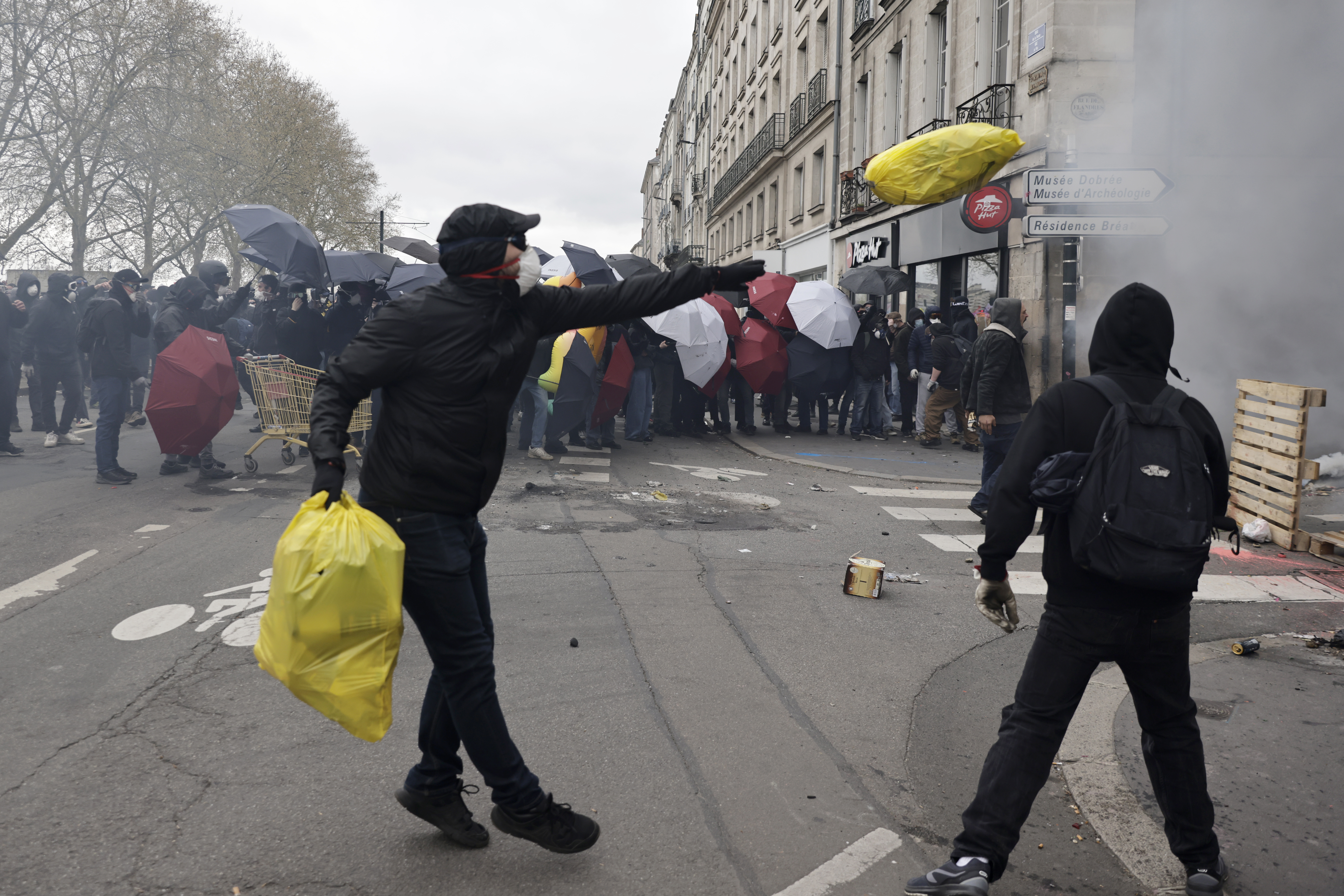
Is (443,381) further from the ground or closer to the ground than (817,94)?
closer to the ground

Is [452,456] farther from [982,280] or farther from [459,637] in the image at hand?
[982,280]

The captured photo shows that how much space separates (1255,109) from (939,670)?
11.6 m

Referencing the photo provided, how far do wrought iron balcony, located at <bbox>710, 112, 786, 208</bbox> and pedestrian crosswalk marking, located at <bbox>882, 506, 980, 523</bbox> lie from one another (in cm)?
2360

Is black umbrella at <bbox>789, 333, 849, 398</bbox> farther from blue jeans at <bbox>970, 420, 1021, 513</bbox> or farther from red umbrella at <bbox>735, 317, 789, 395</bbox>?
blue jeans at <bbox>970, 420, 1021, 513</bbox>

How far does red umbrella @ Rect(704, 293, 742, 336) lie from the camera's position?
13.0m

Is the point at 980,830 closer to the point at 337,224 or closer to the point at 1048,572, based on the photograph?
the point at 1048,572

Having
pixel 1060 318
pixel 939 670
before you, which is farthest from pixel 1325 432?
pixel 939 670

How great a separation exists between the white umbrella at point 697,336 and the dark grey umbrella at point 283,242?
3.89m

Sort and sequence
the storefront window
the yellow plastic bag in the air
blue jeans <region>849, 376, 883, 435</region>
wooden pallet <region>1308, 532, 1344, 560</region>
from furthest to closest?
the storefront window < blue jeans <region>849, 376, 883, 435</region> < wooden pallet <region>1308, 532, 1344, 560</region> < the yellow plastic bag in the air

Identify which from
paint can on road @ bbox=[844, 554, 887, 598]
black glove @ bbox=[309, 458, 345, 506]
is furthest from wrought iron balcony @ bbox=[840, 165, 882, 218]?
black glove @ bbox=[309, 458, 345, 506]

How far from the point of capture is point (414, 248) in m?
12.9

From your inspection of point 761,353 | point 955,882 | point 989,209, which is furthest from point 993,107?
point 955,882

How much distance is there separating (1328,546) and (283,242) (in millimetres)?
9721

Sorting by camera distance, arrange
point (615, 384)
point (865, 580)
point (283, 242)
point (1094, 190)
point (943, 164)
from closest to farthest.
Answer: point (943, 164) → point (865, 580) → point (1094, 190) → point (283, 242) → point (615, 384)
